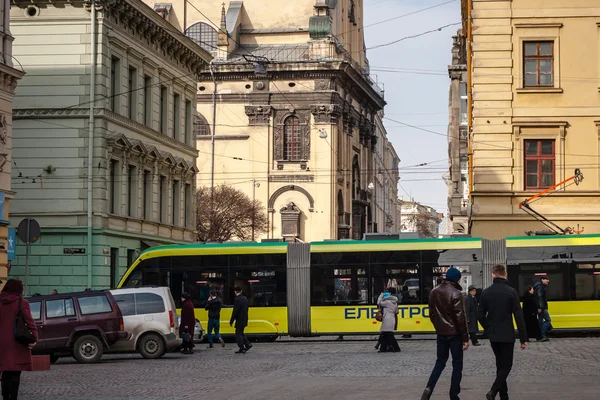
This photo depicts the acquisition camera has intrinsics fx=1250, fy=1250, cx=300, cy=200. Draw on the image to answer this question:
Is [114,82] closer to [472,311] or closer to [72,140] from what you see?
[72,140]

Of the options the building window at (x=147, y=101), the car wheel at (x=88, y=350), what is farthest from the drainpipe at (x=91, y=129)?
the car wheel at (x=88, y=350)

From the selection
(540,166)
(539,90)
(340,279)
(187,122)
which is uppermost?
(187,122)

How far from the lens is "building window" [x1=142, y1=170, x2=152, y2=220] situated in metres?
48.1

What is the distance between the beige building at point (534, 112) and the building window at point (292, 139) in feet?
132

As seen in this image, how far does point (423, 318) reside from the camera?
35.8 metres

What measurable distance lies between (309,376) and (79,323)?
727cm

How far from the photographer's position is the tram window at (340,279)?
119 feet

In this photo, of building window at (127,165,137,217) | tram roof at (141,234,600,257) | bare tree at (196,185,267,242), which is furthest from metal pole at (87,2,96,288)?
bare tree at (196,185,267,242)

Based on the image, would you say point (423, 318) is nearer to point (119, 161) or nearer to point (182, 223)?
point (119, 161)

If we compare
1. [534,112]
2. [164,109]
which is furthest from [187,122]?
[534,112]

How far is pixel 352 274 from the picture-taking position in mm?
36562

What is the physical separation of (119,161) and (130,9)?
5.49 m

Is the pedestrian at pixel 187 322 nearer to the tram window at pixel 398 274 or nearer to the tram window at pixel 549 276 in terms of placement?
the tram window at pixel 398 274

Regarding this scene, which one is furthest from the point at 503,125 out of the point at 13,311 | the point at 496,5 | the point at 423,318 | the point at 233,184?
the point at 233,184
